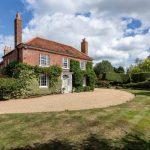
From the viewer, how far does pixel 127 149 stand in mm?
8039

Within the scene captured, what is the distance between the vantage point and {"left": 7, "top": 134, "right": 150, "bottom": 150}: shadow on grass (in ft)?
26.5

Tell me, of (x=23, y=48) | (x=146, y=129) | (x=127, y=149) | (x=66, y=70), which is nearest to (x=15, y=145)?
(x=127, y=149)

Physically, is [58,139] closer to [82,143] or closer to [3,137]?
[82,143]

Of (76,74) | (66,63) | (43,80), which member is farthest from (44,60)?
(76,74)

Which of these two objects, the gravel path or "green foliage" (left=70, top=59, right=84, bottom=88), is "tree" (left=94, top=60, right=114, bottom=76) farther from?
the gravel path

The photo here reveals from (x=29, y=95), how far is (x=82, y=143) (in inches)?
809

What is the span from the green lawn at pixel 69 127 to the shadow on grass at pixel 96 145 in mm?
363

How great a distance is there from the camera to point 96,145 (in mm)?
8367

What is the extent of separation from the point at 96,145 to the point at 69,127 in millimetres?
2489

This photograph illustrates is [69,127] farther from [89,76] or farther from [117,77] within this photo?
[117,77]

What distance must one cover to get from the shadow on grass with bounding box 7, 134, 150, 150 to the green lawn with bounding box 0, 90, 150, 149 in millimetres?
363

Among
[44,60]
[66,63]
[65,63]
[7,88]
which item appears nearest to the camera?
[7,88]

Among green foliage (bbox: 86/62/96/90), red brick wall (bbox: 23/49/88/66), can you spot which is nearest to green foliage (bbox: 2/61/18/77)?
red brick wall (bbox: 23/49/88/66)

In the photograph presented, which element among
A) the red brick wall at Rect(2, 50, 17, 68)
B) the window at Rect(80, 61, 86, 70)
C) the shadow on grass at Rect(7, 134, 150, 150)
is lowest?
the shadow on grass at Rect(7, 134, 150, 150)
